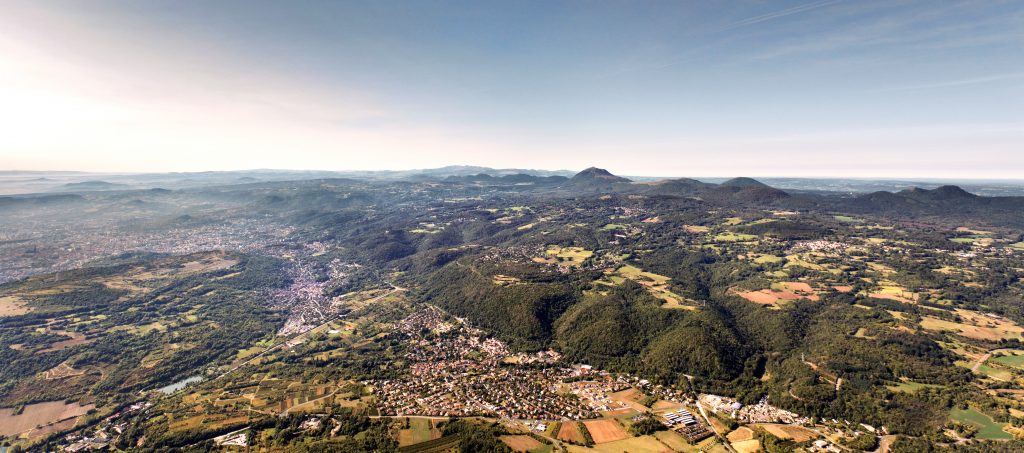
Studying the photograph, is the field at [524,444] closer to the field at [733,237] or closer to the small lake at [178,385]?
the small lake at [178,385]

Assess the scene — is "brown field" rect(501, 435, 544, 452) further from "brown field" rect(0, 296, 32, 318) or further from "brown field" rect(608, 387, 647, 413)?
"brown field" rect(0, 296, 32, 318)

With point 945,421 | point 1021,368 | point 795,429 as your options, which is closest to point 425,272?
point 795,429

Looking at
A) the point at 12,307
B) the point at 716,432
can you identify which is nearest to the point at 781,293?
the point at 716,432

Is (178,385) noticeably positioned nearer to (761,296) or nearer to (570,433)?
(570,433)

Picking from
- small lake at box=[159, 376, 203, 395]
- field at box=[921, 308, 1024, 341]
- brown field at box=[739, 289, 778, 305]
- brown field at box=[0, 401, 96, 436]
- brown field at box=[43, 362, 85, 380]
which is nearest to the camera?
brown field at box=[0, 401, 96, 436]

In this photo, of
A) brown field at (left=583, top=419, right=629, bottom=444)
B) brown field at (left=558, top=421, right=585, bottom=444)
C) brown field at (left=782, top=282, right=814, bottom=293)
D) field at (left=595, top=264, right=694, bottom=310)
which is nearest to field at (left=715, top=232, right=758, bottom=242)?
brown field at (left=782, top=282, right=814, bottom=293)

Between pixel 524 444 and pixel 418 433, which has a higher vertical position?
pixel 524 444
